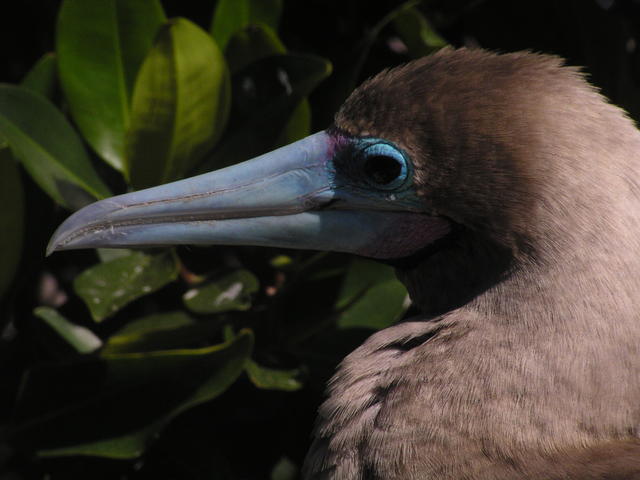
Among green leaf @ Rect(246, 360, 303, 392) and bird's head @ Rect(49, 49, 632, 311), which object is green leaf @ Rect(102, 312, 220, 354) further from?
bird's head @ Rect(49, 49, 632, 311)

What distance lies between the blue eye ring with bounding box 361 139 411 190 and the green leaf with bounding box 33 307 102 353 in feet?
3.91

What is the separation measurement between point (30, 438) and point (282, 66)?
1.39 metres

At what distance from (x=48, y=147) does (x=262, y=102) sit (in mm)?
683

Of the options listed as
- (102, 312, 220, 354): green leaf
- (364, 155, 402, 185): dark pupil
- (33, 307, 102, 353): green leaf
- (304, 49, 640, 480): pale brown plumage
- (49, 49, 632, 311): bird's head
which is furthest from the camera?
(33, 307, 102, 353): green leaf

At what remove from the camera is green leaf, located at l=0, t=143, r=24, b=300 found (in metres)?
2.58

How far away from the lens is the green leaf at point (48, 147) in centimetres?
273

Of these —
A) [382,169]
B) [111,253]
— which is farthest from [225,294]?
[382,169]

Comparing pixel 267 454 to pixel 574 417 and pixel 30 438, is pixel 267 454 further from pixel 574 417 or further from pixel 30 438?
pixel 574 417

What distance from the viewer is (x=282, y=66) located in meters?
2.78

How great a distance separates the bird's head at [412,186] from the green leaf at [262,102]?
44 centimetres

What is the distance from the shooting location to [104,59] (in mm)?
2836

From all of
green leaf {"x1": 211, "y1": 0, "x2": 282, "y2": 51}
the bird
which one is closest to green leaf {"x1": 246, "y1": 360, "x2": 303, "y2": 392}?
the bird

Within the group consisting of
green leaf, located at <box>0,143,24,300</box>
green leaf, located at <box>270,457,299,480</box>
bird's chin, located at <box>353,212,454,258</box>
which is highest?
bird's chin, located at <box>353,212,454,258</box>

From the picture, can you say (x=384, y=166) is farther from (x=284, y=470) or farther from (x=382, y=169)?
(x=284, y=470)
